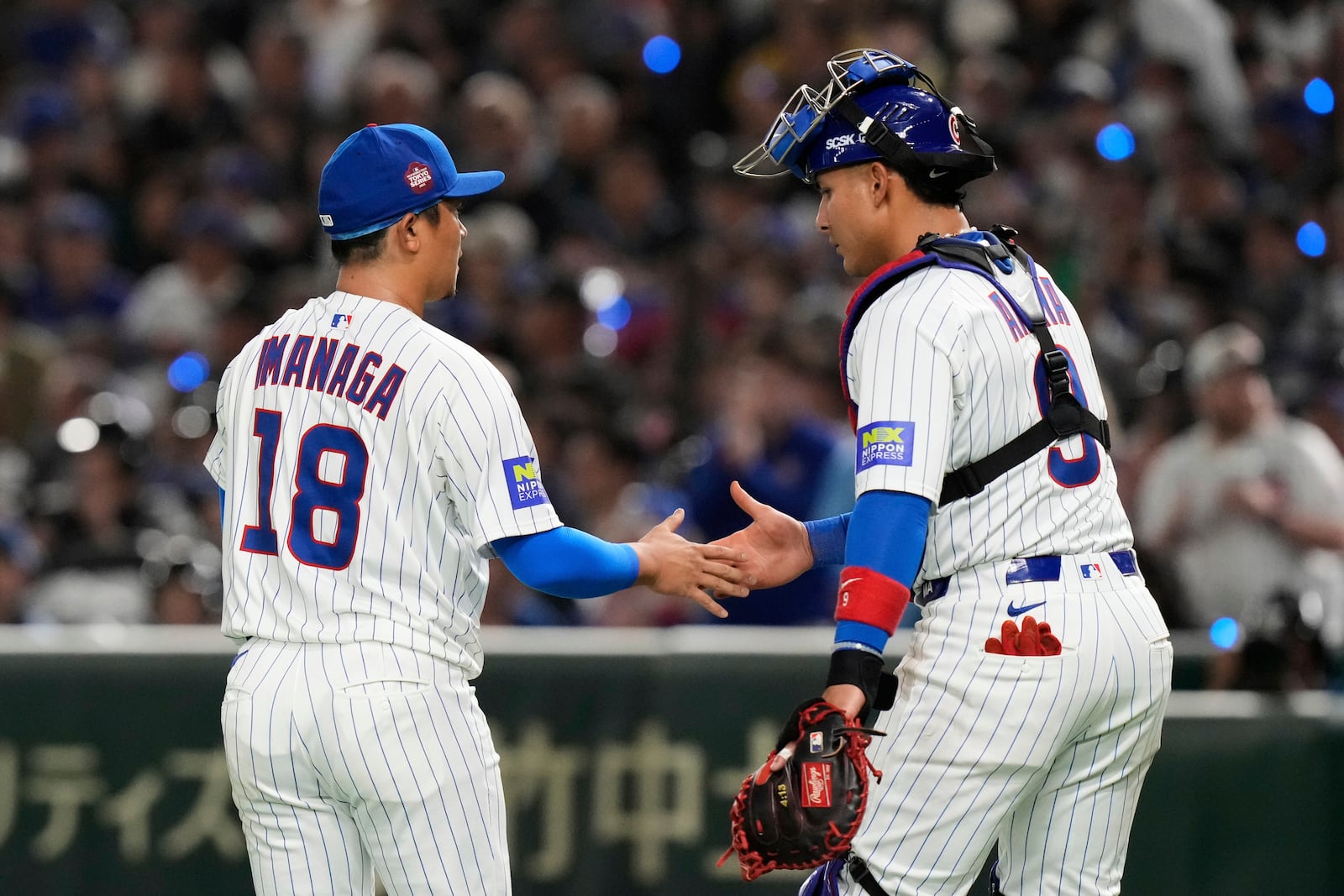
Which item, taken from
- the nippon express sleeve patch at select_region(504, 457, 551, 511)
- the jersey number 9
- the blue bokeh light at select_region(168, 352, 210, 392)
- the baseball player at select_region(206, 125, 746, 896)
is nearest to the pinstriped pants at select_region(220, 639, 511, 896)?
the baseball player at select_region(206, 125, 746, 896)

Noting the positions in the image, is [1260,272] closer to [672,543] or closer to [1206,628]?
[1206,628]

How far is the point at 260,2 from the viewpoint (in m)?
11.6

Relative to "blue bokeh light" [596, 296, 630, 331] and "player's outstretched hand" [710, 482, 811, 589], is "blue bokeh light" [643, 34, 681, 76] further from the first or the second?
"player's outstretched hand" [710, 482, 811, 589]

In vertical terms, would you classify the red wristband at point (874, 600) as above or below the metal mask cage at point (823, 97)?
below

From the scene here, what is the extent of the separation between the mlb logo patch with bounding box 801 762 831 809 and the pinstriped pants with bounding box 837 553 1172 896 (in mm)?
192

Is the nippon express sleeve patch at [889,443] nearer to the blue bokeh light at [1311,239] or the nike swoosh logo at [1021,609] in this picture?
the nike swoosh logo at [1021,609]

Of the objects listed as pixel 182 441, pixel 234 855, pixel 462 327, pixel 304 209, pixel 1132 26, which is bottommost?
pixel 234 855

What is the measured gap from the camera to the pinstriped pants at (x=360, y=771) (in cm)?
346

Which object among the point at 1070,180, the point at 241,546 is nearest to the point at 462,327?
the point at 1070,180

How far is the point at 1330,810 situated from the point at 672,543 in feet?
10.7

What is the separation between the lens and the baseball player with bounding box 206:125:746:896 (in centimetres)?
348

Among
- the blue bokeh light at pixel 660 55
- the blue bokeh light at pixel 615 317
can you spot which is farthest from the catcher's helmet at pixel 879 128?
the blue bokeh light at pixel 660 55

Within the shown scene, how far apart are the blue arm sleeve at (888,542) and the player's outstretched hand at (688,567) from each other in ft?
1.40

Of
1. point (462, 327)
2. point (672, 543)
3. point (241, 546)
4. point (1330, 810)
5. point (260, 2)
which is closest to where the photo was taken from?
point (241, 546)
